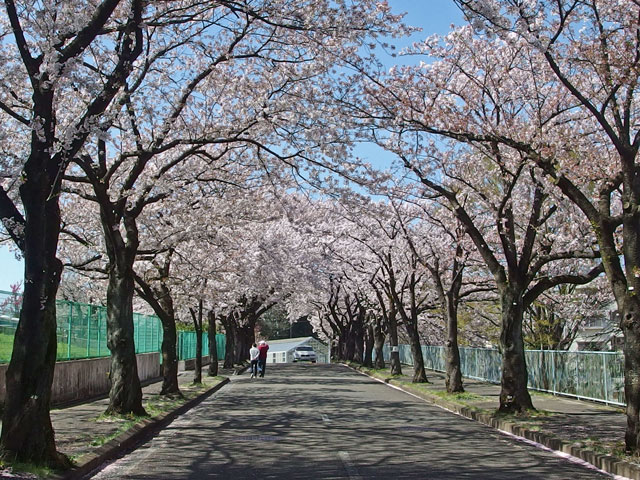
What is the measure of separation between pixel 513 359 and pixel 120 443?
8.97 meters

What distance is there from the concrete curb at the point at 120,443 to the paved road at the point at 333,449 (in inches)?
8.6

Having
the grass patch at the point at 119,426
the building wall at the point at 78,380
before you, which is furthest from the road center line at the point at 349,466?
the building wall at the point at 78,380

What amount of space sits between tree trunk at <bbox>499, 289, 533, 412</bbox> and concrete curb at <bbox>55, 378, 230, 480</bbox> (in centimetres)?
756

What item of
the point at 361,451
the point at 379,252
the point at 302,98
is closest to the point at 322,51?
the point at 302,98

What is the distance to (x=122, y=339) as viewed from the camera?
14.8 metres

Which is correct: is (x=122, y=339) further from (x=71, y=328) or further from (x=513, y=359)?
(x=513, y=359)

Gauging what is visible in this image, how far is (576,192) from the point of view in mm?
10922

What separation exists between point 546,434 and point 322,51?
26.2 ft

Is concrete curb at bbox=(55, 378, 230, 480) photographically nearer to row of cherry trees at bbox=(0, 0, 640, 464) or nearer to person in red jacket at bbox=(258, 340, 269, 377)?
row of cherry trees at bbox=(0, 0, 640, 464)

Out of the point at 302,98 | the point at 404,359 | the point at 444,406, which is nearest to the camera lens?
the point at 302,98

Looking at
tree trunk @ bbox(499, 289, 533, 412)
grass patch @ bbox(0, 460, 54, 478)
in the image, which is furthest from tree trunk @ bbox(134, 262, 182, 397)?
grass patch @ bbox(0, 460, 54, 478)

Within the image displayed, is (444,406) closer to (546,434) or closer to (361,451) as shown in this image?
(546,434)

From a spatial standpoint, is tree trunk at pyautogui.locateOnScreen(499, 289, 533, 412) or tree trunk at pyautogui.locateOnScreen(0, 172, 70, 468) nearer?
tree trunk at pyautogui.locateOnScreen(0, 172, 70, 468)

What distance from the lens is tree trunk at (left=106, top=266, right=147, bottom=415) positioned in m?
14.6
